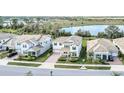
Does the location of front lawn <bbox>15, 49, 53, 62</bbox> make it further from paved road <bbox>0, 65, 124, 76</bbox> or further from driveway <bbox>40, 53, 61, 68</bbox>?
paved road <bbox>0, 65, 124, 76</bbox>

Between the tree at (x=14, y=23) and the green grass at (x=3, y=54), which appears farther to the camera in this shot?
the green grass at (x=3, y=54)

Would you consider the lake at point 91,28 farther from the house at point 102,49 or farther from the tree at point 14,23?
the tree at point 14,23

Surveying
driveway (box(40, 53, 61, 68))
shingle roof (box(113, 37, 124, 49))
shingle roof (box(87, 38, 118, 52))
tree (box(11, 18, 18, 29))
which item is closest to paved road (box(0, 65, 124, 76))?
driveway (box(40, 53, 61, 68))

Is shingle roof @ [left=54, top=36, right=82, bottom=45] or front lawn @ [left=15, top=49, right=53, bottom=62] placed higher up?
shingle roof @ [left=54, top=36, right=82, bottom=45]

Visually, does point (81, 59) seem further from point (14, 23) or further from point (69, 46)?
point (14, 23)

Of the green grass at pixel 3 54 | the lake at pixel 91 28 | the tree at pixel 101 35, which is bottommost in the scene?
the green grass at pixel 3 54

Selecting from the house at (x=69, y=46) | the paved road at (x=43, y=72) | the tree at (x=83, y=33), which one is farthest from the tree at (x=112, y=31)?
the paved road at (x=43, y=72)
